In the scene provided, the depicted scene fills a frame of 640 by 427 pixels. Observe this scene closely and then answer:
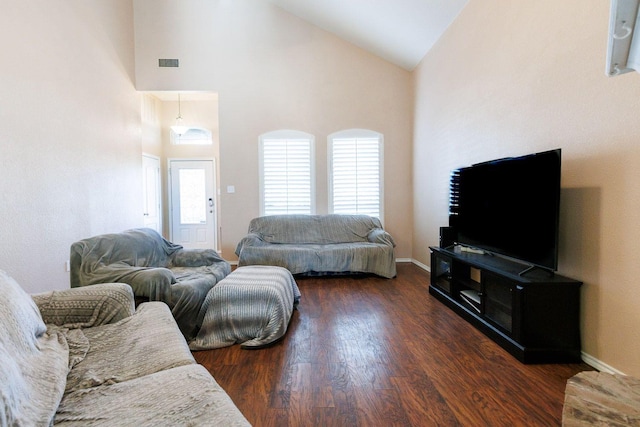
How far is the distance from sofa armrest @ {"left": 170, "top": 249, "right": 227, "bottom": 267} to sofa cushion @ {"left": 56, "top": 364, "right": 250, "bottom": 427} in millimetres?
2168

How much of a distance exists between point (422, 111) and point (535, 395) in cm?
411

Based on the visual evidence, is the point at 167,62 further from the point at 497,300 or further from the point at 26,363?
the point at 497,300

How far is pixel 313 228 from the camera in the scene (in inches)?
196

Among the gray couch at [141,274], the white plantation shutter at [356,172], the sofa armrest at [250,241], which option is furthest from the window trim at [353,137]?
the gray couch at [141,274]

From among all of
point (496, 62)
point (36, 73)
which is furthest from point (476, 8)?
point (36, 73)

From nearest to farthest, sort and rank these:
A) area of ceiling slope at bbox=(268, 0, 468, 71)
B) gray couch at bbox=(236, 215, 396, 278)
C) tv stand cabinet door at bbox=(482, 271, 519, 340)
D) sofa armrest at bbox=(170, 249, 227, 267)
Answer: tv stand cabinet door at bbox=(482, 271, 519, 340) < sofa armrest at bbox=(170, 249, 227, 267) < area of ceiling slope at bbox=(268, 0, 468, 71) < gray couch at bbox=(236, 215, 396, 278)

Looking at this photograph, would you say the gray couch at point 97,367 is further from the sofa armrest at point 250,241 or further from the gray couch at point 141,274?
the sofa armrest at point 250,241

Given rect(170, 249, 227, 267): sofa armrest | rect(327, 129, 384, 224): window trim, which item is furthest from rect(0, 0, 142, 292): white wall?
rect(327, 129, 384, 224): window trim

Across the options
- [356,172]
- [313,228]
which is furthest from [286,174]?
[356,172]

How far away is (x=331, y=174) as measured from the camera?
5.33m

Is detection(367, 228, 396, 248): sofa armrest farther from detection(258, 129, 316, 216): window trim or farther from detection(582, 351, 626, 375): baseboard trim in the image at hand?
detection(582, 351, 626, 375): baseboard trim

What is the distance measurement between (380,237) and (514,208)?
232 centimetres

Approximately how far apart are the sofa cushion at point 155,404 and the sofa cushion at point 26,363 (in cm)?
7

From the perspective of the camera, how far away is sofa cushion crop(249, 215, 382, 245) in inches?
193
